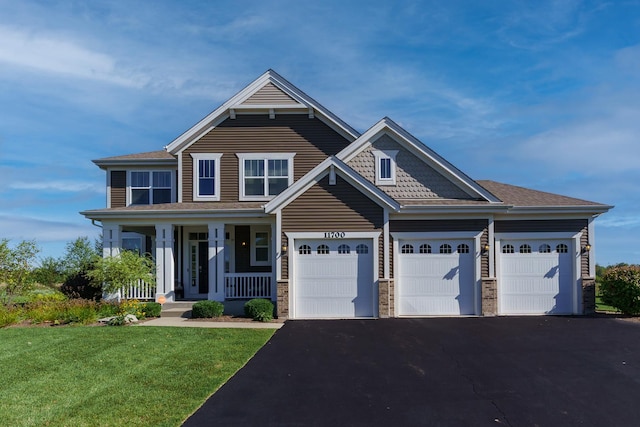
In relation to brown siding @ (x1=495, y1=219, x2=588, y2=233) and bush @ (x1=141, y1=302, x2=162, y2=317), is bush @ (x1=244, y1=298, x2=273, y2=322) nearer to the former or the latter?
bush @ (x1=141, y1=302, x2=162, y2=317)

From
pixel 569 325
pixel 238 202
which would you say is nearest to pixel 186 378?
pixel 238 202

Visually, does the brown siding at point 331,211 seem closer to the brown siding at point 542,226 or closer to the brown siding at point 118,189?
the brown siding at point 542,226

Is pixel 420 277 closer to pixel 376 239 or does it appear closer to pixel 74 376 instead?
pixel 376 239

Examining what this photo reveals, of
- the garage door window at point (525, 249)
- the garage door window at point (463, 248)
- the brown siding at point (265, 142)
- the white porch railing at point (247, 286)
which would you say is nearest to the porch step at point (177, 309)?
the white porch railing at point (247, 286)

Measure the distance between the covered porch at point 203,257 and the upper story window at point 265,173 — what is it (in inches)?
58.6

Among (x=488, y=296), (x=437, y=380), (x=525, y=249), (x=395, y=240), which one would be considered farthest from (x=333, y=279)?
(x=525, y=249)

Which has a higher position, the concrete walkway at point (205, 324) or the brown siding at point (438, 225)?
the brown siding at point (438, 225)

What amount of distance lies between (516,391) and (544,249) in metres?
9.06

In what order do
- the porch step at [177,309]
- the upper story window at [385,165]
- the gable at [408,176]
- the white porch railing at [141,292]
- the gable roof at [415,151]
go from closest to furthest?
the porch step at [177,309], the gable roof at [415,151], the gable at [408,176], the upper story window at [385,165], the white porch railing at [141,292]

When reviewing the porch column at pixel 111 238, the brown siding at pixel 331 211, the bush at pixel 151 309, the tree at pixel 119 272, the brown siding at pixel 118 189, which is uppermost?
the brown siding at pixel 118 189

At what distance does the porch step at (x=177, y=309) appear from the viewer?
14039 millimetres

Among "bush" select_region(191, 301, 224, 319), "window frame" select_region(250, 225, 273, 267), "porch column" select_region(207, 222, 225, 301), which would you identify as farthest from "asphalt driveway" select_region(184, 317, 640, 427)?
"window frame" select_region(250, 225, 273, 267)

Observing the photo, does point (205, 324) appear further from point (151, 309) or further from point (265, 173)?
→ point (265, 173)

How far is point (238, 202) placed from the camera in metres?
16.4
